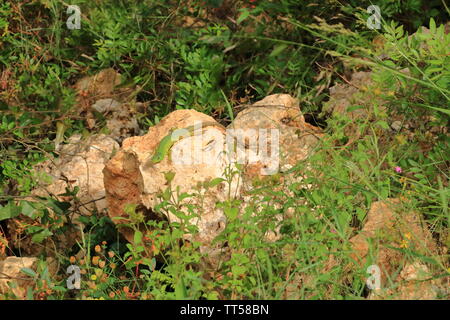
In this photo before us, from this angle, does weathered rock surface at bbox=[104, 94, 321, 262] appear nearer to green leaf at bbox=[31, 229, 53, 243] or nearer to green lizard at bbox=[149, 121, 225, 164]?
green lizard at bbox=[149, 121, 225, 164]

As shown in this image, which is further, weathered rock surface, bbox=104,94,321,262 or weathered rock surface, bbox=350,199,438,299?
weathered rock surface, bbox=104,94,321,262

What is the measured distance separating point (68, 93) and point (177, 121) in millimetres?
1367

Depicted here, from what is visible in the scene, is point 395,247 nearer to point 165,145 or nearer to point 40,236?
point 165,145

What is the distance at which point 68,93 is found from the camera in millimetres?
4723

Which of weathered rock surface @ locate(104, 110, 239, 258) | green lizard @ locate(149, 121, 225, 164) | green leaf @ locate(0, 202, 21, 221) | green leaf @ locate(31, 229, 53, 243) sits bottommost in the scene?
green leaf @ locate(31, 229, 53, 243)

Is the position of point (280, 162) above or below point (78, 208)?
above

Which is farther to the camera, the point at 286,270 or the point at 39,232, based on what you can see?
the point at 39,232

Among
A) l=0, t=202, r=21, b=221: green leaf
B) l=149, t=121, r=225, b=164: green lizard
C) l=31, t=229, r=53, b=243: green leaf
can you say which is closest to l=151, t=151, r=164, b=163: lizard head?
l=149, t=121, r=225, b=164: green lizard

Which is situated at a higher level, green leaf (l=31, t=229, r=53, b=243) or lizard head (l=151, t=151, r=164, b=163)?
lizard head (l=151, t=151, r=164, b=163)

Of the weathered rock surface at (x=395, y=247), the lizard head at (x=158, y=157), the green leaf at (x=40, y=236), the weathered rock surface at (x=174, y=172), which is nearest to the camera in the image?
the weathered rock surface at (x=395, y=247)

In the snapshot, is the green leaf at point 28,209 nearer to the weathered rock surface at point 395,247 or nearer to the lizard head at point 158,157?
the lizard head at point 158,157

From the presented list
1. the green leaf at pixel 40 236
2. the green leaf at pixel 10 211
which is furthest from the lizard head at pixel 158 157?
the green leaf at pixel 10 211
